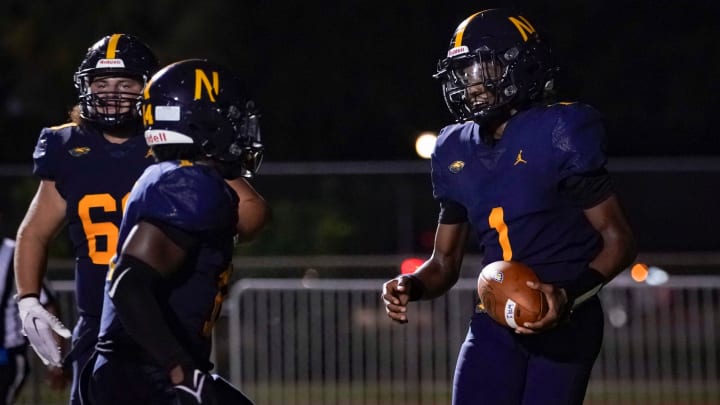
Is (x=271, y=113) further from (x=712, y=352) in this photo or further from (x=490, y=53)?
(x=490, y=53)

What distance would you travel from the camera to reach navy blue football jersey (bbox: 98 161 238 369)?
13.3 ft

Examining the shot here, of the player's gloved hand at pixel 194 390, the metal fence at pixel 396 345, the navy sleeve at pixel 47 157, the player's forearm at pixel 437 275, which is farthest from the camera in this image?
the metal fence at pixel 396 345

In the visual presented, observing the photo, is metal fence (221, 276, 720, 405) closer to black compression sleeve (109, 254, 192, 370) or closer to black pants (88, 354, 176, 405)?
black pants (88, 354, 176, 405)

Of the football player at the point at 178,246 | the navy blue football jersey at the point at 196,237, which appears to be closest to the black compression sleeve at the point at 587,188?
the football player at the point at 178,246

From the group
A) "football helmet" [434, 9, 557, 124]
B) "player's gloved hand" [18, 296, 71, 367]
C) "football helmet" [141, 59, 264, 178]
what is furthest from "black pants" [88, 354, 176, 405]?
"football helmet" [434, 9, 557, 124]

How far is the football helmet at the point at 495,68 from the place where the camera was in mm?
4723

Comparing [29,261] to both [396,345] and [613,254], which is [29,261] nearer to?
[613,254]

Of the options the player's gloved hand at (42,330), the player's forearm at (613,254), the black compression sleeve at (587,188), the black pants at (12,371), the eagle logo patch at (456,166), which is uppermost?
the eagle logo patch at (456,166)

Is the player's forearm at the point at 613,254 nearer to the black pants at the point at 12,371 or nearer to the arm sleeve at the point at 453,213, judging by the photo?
the arm sleeve at the point at 453,213

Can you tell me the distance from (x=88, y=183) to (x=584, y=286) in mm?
1887

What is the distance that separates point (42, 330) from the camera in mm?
5379

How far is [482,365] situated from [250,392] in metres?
5.41

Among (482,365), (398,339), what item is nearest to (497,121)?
(482,365)

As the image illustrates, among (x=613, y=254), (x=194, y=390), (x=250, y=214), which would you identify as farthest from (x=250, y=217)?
(x=613, y=254)
